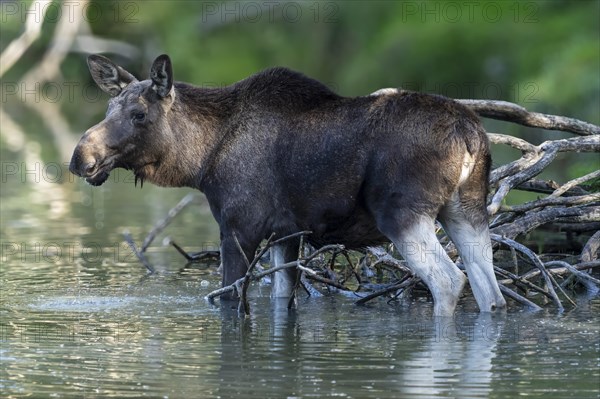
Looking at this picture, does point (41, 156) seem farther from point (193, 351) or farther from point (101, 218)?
point (193, 351)

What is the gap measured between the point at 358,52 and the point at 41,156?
850 cm

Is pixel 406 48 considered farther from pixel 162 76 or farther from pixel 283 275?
pixel 162 76

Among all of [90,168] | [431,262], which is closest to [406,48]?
[90,168]

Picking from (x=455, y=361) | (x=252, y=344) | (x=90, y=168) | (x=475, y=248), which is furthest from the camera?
(x=90, y=168)

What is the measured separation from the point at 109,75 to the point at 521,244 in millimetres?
4090

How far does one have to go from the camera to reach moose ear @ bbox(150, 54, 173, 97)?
11.3 meters

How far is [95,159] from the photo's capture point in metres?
11.2

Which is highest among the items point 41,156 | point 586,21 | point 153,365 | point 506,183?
point 586,21

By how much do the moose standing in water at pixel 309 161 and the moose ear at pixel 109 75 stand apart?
0.01 m

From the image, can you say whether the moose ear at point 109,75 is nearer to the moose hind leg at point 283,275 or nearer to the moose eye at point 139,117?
the moose eye at point 139,117

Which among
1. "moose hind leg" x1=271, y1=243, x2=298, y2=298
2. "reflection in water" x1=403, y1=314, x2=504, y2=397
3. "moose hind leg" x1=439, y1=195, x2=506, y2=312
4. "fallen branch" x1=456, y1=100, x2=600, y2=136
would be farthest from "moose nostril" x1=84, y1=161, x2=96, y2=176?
"fallen branch" x1=456, y1=100, x2=600, y2=136

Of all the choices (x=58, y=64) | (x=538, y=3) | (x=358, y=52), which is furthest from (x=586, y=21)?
(x=58, y=64)

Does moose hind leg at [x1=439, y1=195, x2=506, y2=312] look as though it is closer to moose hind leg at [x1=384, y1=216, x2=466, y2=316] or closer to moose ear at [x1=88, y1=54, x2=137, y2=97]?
moose hind leg at [x1=384, y1=216, x2=466, y2=316]

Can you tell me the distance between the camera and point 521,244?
12148mm
